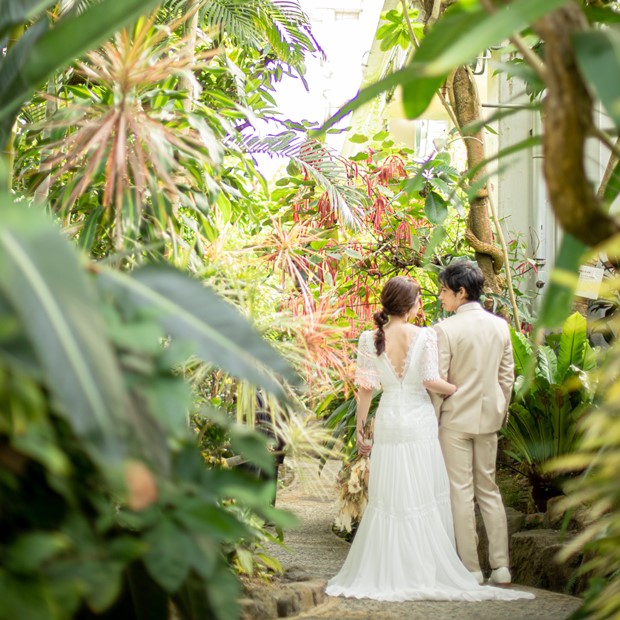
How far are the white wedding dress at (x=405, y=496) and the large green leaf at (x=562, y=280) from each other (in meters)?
3.68

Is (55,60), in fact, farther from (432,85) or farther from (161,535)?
(161,535)

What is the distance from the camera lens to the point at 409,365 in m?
5.50

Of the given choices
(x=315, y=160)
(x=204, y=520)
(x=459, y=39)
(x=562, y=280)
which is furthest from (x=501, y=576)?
(x=459, y=39)

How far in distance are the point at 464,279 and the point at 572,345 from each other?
3.01ft

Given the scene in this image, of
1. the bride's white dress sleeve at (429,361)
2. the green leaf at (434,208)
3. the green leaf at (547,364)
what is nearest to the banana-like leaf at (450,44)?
the bride's white dress sleeve at (429,361)

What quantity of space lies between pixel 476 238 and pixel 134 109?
14.3 feet

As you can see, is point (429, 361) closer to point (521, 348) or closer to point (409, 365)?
point (409, 365)

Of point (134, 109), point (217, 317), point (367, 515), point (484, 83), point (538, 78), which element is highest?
point (484, 83)

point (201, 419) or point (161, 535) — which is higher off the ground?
point (201, 419)

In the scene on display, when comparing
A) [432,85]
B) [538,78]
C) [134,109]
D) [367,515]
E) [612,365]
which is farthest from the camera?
[367,515]

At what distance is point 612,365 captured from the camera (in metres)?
1.37

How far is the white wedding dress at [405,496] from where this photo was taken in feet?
17.2

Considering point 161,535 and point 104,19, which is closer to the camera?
point 161,535

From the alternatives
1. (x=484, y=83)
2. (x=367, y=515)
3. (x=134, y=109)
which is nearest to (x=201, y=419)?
(x=134, y=109)
